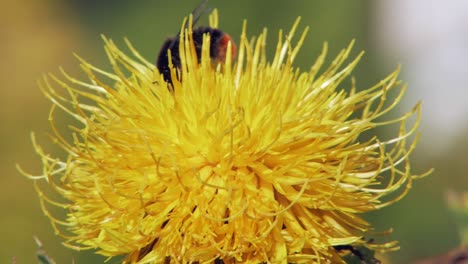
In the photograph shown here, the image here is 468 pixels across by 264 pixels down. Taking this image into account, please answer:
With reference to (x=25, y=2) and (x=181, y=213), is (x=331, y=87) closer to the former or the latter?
(x=181, y=213)

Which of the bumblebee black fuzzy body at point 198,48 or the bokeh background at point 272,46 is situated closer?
the bumblebee black fuzzy body at point 198,48

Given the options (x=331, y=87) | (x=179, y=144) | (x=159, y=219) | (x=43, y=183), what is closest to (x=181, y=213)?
(x=159, y=219)

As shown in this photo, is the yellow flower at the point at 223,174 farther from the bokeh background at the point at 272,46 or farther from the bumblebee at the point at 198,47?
the bokeh background at the point at 272,46

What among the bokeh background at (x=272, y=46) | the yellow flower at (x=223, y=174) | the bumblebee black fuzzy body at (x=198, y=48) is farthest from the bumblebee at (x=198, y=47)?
the bokeh background at (x=272, y=46)

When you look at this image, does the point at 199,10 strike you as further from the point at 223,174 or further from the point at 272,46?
the point at 272,46

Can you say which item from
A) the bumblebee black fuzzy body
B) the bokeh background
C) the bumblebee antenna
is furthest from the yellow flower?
the bokeh background

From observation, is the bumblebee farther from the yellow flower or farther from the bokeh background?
the bokeh background
